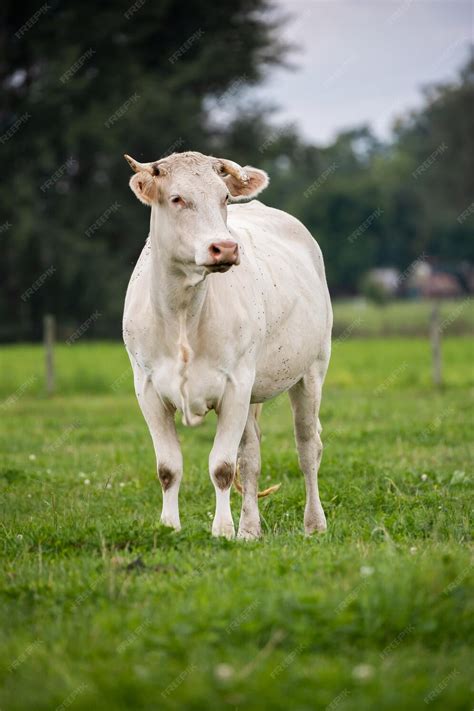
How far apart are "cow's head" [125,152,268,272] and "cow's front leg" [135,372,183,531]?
3.00 feet

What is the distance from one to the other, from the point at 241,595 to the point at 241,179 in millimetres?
3244

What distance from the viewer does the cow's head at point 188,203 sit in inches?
248

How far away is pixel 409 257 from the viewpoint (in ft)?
282

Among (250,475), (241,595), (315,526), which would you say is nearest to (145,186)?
(250,475)

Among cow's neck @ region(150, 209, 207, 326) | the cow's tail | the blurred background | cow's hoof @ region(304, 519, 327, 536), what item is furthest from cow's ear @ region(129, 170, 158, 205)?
the blurred background

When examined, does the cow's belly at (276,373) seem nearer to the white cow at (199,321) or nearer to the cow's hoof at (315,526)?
the white cow at (199,321)

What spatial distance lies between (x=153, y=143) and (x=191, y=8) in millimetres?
6480

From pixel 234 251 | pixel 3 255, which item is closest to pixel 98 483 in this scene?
pixel 234 251

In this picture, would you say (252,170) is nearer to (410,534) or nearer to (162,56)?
(410,534)

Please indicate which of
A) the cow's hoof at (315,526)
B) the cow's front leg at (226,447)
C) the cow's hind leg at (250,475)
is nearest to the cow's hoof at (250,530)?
the cow's hind leg at (250,475)

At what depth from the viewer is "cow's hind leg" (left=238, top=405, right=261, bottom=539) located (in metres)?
7.44

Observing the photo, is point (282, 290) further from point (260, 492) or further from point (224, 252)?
point (224, 252)

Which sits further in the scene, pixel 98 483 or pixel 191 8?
pixel 191 8

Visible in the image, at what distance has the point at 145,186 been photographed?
6.67 meters
